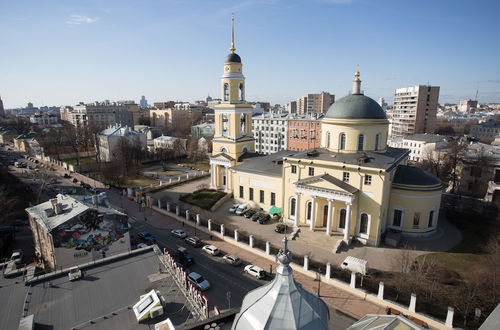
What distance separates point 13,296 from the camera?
12.2m

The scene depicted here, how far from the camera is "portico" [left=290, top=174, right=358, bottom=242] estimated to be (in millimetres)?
27188

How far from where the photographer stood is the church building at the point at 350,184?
2734cm

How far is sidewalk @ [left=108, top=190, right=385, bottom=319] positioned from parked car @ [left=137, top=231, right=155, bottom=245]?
290 centimetres

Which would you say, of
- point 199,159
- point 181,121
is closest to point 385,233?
point 199,159

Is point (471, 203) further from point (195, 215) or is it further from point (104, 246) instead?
point (104, 246)

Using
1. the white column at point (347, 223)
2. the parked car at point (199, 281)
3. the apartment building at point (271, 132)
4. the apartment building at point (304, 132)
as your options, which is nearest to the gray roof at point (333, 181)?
the white column at point (347, 223)

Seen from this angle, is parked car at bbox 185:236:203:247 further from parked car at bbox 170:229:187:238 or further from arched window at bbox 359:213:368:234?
arched window at bbox 359:213:368:234

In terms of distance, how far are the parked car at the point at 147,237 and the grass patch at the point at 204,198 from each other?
858 centimetres

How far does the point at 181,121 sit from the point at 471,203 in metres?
94.9

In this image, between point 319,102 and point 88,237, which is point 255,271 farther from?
point 319,102

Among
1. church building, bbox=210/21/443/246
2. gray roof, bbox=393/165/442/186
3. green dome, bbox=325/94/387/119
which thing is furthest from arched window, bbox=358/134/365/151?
gray roof, bbox=393/165/442/186

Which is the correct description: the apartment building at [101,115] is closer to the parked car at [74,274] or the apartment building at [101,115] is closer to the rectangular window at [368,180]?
the rectangular window at [368,180]

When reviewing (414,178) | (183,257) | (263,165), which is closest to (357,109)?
(414,178)

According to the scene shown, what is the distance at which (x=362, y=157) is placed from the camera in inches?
1123
